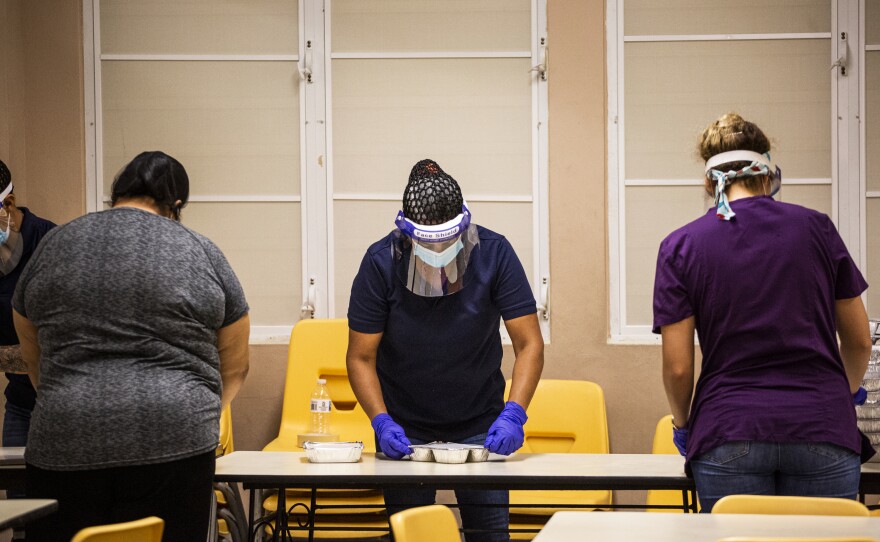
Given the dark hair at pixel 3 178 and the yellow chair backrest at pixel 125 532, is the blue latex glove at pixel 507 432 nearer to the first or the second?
the yellow chair backrest at pixel 125 532

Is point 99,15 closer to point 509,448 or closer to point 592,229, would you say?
point 592,229

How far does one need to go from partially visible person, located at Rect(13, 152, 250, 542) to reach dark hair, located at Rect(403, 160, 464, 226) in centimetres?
64

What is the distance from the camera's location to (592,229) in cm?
406

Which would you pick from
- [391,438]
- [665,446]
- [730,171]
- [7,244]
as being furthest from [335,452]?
[665,446]

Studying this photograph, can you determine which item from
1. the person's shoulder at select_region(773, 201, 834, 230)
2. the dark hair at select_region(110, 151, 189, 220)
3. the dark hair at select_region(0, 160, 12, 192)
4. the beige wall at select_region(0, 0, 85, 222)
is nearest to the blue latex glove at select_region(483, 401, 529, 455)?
the person's shoulder at select_region(773, 201, 834, 230)

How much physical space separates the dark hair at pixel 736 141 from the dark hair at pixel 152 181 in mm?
1286

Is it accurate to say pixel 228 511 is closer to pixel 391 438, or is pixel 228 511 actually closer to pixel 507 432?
pixel 391 438

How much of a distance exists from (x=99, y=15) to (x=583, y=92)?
216 cm

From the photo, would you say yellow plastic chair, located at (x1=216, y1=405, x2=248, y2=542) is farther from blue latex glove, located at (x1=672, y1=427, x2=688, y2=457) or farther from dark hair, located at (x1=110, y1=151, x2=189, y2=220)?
blue latex glove, located at (x1=672, y1=427, x2=688, y2=457)

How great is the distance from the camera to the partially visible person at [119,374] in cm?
201

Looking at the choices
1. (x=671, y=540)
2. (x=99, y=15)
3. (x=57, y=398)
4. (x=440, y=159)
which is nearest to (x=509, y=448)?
(x=671, y=540)

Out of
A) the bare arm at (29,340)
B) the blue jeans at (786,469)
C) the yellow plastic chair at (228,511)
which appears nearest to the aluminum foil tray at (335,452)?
the yellow plastic chair at (228,511)

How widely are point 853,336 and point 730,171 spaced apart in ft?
1.64

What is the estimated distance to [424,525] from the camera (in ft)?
5.90
